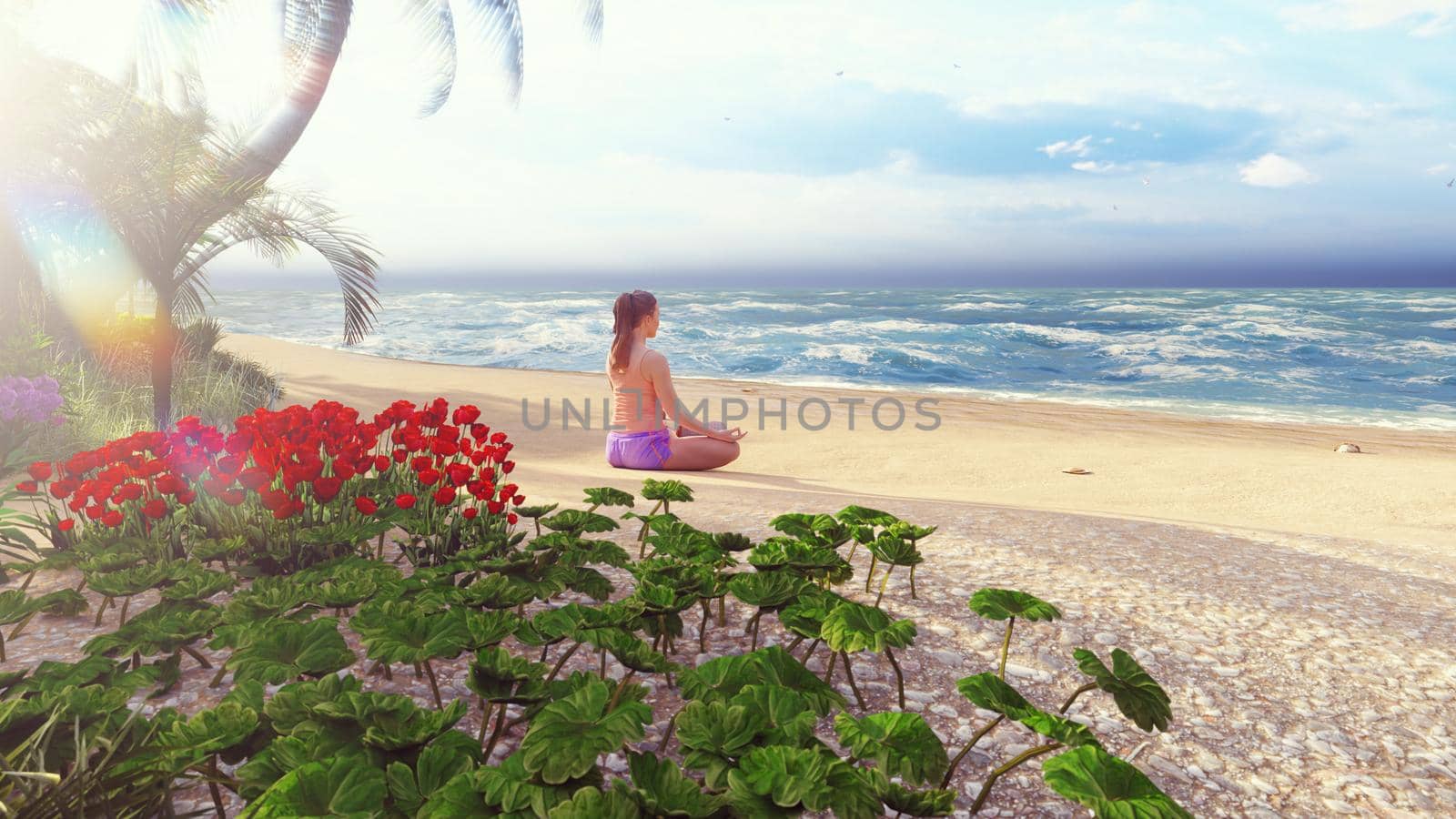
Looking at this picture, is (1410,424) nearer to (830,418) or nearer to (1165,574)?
(830,418)

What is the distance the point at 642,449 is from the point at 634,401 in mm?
486

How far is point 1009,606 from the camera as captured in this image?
6.88ft

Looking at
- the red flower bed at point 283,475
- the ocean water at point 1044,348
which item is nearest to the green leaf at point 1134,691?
the red flower bed at point 283,475

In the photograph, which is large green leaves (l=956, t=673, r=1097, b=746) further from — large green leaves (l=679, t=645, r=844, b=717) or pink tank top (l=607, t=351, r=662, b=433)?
pink tank top (l=607, t=351, r=662, b=433)

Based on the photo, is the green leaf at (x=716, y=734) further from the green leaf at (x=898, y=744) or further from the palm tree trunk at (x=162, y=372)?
the palm tree trunk at (x=162, y=372)

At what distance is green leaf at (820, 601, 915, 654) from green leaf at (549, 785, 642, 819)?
69cm

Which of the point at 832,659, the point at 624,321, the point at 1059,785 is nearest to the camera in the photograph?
the point at 1059,785

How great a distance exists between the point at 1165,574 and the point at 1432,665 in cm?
95

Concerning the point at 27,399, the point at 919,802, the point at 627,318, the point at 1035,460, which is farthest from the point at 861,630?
the point at 1035,460

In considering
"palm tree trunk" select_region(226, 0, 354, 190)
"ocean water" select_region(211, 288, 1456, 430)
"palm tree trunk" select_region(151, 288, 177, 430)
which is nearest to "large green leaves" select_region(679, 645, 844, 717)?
"palm tree trunk" select_region(151, 288, 177, 430)

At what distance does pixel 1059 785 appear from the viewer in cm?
139

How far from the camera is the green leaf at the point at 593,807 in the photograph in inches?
52.7

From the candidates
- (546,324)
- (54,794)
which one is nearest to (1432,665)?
(54,794)

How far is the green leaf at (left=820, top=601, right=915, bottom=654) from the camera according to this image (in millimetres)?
1889
